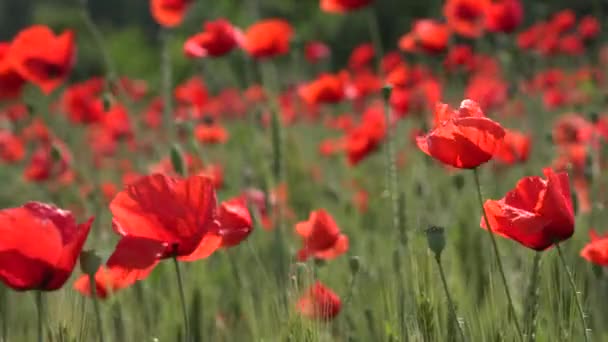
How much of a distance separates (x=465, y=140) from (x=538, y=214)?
0.35ft

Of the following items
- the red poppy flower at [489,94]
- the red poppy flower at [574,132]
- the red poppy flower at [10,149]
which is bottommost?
the red poppy flower at [574,132]

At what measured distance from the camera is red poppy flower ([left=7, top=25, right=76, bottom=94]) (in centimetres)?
184

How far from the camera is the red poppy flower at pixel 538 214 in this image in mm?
907

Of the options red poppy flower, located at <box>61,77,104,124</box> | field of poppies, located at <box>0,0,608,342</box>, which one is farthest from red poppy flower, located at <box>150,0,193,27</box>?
red poppy flower, located at <box>61,77,104,124</box>

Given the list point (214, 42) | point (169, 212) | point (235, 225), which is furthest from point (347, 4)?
point (169, 212)

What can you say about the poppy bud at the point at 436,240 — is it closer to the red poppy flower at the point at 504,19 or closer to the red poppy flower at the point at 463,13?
the red poppy flower at the point at 504,19

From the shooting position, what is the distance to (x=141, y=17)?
25.4 metres

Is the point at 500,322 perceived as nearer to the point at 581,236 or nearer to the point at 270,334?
the point at 270,334

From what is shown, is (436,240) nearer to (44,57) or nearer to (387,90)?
(387,90)

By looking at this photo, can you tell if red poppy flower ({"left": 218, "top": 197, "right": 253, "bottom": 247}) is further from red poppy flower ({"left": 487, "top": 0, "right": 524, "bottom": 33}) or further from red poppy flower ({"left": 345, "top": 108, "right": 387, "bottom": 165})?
red poppy flower ({"left": 487, "top": 0, "right": 524, "bottom": 33})

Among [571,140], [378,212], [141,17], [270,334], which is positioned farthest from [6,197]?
[141,17]

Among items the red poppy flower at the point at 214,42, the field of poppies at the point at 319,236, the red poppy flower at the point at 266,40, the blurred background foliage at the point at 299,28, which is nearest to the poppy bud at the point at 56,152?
the field of poppies at the point at 319,236

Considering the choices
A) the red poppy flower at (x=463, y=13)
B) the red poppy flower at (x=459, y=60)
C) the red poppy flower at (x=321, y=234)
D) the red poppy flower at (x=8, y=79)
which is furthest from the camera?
the red poppy flower at (x=459, y=60)

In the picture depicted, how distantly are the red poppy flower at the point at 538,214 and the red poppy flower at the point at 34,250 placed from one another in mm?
419
